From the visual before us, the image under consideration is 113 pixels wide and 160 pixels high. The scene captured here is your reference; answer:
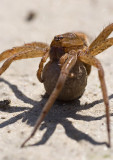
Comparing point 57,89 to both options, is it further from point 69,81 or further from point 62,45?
point 62,45

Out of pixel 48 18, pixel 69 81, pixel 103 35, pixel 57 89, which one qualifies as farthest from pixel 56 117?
pixel 48 18

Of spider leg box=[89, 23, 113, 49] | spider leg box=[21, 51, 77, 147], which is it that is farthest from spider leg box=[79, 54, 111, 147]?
spider leg box=[89, 23, 113, 49]

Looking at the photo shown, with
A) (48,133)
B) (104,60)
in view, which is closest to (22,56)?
(48,133)

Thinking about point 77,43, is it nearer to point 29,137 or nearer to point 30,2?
point 29,137

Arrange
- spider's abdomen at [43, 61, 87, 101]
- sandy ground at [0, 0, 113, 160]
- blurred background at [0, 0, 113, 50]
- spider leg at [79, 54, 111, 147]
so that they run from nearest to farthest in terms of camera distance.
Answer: sandy ground at [0, 0, 113, 160]
spider leg at [79, 54, 111, 147]
spider's abdomen at [43, 61, 87, 101]
blurred background at [0, 0, 113, 50]

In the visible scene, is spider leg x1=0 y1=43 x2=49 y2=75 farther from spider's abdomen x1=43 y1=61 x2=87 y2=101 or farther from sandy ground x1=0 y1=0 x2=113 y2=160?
sandy ground x1=0 y1=0 x2=113 y2=160

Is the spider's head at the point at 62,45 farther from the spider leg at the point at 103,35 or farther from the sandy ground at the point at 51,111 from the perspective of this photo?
the sandy ground at the point at 51,111

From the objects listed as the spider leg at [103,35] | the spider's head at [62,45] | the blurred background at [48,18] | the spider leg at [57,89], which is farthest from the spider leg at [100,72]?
the blurred background at [48,18]
